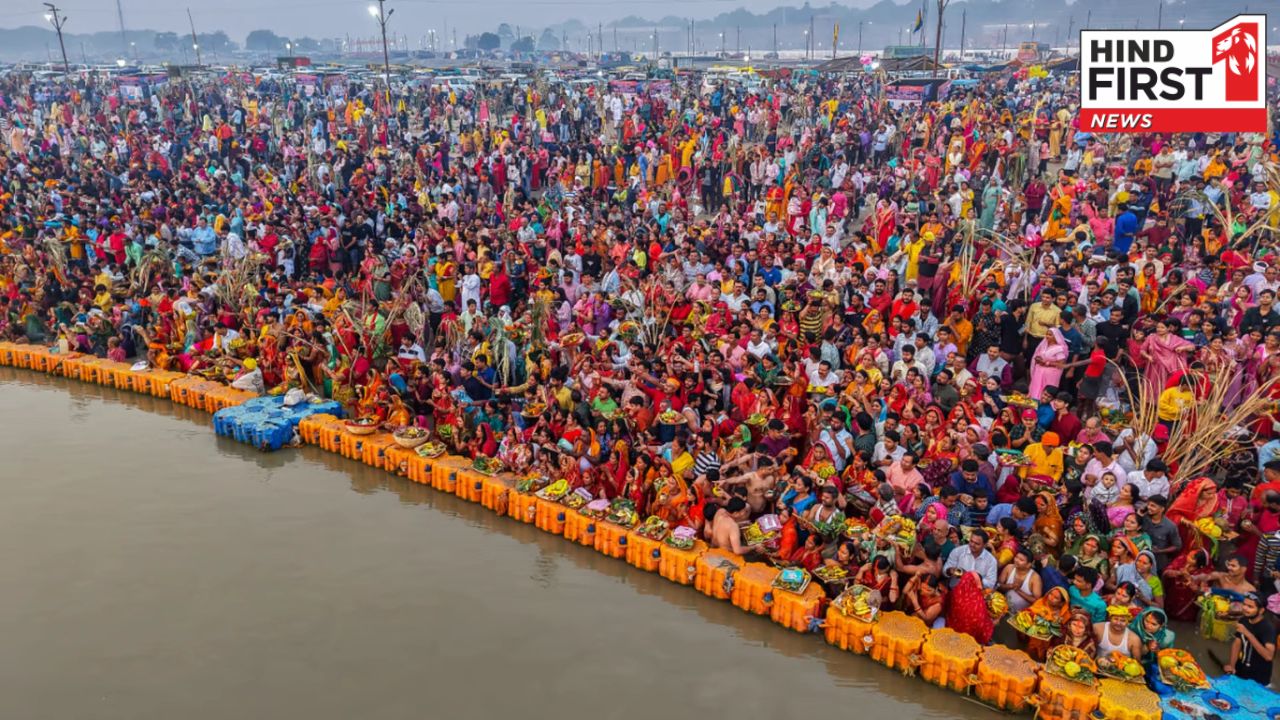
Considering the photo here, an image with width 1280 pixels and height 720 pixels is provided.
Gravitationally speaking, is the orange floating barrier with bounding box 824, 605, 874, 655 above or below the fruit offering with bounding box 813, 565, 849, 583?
below

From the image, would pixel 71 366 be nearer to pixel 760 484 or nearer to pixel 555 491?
pixel 555 491

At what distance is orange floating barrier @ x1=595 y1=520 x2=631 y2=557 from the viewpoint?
8656 millimetres

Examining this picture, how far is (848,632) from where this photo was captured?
721 cm

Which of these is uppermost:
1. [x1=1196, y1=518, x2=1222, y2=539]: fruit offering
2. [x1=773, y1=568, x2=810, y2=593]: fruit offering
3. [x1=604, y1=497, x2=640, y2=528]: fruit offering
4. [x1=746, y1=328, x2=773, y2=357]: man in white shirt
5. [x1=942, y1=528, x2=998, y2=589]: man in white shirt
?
[x1=746, y1=328, x2=773, y2=357]: man in white shirt

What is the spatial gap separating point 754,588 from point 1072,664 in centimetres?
252

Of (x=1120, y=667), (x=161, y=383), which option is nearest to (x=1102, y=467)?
(x=1120, y=667)

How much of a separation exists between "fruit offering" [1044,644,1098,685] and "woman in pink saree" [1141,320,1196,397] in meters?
3.19

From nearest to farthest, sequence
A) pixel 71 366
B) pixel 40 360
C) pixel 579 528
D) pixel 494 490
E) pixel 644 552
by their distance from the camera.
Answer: pixel 644 552 < pixel 579 528 < pixel 494 490 < pixel 71 366 < pixel 40 360

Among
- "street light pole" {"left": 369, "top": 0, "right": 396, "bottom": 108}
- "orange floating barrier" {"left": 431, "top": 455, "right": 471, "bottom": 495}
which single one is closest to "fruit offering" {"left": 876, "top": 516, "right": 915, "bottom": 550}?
"orange floating barrier" {"left": 431, "top": 455, "right": 471, "bottom": 495}

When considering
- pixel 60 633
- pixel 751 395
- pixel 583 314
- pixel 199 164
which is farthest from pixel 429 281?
pixel 199 164

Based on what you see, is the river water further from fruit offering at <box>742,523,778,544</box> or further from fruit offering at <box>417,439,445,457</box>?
fruit offering at <box>742,523,778,544</box>

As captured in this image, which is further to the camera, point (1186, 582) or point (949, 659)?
point (1186, 582)

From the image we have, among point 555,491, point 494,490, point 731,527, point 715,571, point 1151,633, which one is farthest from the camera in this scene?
point 494,490

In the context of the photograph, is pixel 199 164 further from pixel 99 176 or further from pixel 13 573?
pixel 13 573
